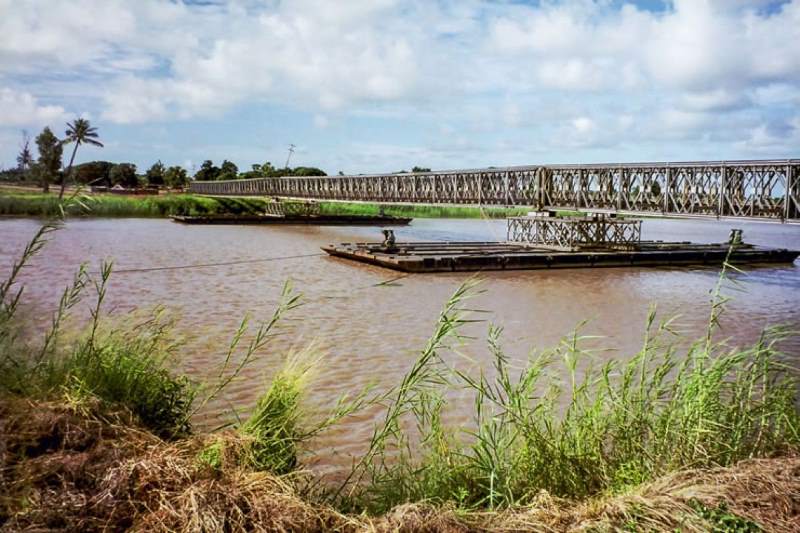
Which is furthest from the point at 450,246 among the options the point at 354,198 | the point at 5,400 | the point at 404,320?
the point at 5,400

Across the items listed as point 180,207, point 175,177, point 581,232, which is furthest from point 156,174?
point 581,232

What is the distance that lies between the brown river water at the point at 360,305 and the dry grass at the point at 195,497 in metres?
1.38

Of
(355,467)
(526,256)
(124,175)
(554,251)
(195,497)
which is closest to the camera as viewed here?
(195,497)

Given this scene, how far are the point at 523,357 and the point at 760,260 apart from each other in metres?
23.4

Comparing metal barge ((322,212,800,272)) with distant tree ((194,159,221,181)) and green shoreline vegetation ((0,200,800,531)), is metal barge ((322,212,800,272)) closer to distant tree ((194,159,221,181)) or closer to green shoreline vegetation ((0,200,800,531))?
green shoreline vegetation ((0,200,800,531))

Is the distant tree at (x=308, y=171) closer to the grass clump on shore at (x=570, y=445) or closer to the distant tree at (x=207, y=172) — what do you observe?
the distant tree at (x=207, y=172)

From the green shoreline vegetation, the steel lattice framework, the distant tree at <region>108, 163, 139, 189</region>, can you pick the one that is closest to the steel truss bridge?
the steel lattice framework

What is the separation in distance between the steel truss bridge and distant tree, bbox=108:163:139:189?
4735 centimetres

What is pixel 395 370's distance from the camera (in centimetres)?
945

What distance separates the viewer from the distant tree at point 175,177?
4449 inches

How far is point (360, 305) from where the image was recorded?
50.8ft

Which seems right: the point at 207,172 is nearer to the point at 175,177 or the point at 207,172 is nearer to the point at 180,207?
the point at 175,177

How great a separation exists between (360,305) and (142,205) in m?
50.1

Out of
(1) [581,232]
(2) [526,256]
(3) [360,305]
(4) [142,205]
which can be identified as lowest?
(3) [360,305]
